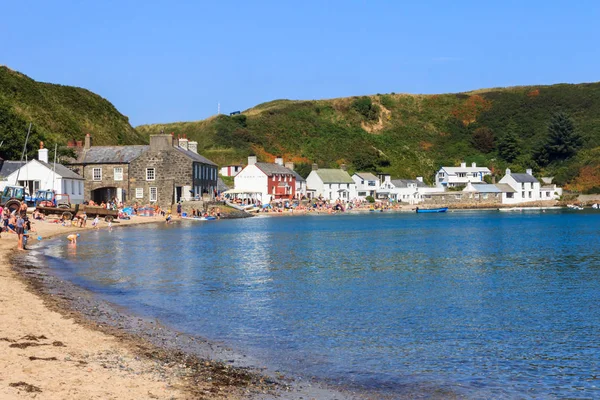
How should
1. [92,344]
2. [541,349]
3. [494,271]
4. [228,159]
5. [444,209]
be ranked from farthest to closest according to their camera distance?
[228,159] < [444,209] < [494,271] < [541,349] < [92,344]

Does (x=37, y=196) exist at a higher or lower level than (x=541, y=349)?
higher

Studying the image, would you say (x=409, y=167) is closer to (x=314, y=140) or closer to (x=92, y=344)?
(x=314, y=140)

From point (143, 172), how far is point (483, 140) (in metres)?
98.0

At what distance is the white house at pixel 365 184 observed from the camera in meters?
122

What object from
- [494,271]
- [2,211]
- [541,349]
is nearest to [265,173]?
[2,211]

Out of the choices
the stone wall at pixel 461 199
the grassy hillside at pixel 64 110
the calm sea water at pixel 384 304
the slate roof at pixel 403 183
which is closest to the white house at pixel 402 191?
the slate roof at pixel 403 183

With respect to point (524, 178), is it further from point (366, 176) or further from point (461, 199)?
point (366, 176)

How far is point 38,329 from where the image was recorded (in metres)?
14.8

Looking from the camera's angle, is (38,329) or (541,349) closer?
(38,329)

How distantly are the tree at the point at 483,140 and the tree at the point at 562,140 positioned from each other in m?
14.0

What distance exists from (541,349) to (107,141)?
295 feet

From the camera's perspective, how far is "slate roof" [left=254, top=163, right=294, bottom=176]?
101 metres

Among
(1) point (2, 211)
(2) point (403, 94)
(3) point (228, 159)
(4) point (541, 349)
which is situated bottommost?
(4) point (541, 349)

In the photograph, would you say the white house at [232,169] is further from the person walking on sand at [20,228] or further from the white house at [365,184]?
the person walking on sand at [20,228]
